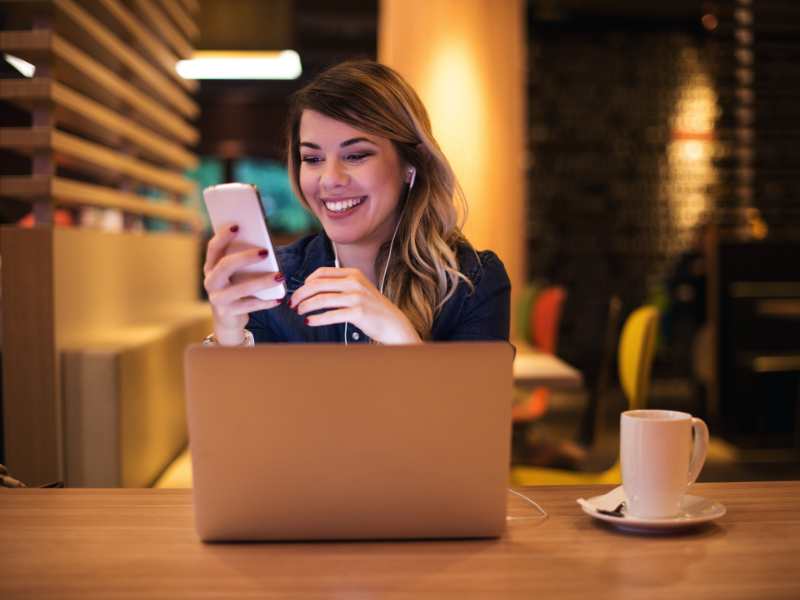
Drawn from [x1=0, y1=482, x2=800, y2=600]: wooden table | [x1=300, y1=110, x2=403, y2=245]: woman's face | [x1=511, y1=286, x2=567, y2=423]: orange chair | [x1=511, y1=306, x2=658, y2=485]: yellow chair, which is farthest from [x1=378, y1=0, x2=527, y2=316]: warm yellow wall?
[x1=0, y1=482, x2=800, y2=600]: wooden table

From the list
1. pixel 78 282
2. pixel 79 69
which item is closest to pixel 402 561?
Answer: pixel 78 282

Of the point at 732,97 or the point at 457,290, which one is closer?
the point at 457,290

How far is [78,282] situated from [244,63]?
4.66 m

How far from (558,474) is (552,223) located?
6414 mm

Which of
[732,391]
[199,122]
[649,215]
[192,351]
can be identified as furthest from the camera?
[199,122]

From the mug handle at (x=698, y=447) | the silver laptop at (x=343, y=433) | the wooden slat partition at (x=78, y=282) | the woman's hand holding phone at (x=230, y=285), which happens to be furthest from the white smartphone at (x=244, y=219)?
the wooden slat partition at (x=78, y=282)

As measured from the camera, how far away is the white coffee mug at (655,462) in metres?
1.14

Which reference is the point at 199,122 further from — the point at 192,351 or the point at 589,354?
the point at 192,351

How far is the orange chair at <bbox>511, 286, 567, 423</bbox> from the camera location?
4117 mm

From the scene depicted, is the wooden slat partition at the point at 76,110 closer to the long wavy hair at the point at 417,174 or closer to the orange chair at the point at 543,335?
the long wavy hair at the point at 417,174

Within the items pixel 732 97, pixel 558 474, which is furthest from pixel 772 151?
pixel 558 474

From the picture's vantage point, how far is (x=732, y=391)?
6.14 metres

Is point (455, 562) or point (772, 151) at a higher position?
point (772, 151)

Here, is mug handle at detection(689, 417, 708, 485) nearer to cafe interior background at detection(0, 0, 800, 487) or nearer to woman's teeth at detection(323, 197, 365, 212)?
woman's teeth at detection(323, 197, 365, 212)
